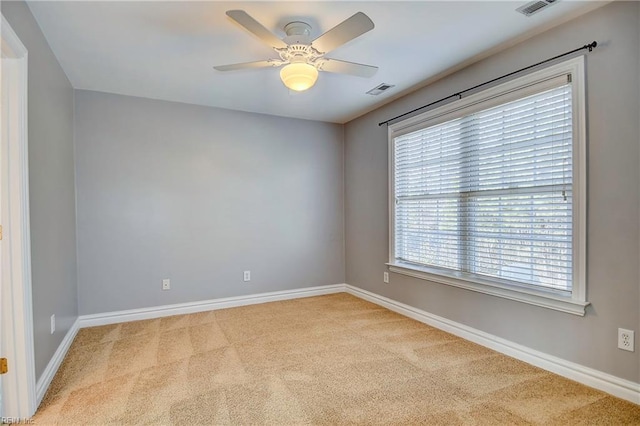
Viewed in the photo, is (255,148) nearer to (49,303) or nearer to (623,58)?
(49,303)

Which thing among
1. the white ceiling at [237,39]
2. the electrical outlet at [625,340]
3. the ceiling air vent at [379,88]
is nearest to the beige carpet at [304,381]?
the electrical outlet at [625,340]

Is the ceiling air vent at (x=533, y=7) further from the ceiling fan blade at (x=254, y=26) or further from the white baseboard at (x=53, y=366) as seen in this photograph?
the white baseboard at (x=53, y=366)

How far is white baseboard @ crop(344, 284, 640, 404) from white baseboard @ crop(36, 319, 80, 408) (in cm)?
313

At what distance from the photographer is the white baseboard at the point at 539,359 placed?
201cm

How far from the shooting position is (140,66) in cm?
286

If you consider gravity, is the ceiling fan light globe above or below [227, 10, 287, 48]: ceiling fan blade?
below

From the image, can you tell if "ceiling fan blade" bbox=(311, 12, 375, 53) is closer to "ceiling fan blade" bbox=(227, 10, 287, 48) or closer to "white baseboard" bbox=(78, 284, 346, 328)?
"ceiling fan blade" bbox=(227, 10, 287, 48)

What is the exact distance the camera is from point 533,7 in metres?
2.08

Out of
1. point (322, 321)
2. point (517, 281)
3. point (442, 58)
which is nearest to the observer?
point (517, 281)

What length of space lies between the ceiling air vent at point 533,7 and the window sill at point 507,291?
1.92 meters

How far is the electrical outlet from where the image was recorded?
1972mm

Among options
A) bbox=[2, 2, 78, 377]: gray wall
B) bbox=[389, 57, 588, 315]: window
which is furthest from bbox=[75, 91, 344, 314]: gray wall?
bbox=[389, 57, 588, 315]: window

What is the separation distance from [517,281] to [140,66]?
3.65 metres

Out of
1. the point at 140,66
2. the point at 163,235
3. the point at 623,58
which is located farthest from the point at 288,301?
the point at 623,58
